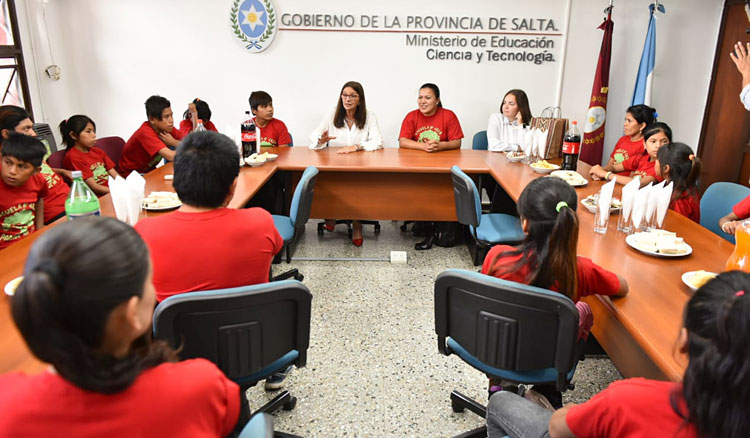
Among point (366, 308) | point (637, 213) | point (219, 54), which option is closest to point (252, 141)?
point (366, 308)

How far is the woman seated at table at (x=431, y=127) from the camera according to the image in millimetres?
4156

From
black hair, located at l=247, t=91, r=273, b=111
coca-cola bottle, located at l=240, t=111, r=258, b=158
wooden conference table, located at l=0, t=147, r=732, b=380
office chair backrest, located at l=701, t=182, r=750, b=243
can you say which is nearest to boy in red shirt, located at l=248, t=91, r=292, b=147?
black hair, located at l=247, t=91, r=273, b=111

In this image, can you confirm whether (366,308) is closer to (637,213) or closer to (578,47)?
(637,213)

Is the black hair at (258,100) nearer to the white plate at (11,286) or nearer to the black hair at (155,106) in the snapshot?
the black hair at (155,106)

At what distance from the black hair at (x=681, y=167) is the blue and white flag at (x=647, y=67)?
8.58ft

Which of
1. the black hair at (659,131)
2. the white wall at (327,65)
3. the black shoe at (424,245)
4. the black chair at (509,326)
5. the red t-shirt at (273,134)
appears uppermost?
the white wall at (327,65)

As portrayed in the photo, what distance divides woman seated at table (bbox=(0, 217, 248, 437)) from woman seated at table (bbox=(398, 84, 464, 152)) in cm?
350

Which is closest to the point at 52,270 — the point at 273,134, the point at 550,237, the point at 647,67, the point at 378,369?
the point at 550,237

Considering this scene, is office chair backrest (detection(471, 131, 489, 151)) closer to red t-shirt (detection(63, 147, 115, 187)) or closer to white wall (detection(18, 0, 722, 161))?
white wall (detection(18, 0, 722, 161))

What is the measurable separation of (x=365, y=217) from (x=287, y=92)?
6.30 ft

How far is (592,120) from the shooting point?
15.8ft

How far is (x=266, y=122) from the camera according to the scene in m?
4.21

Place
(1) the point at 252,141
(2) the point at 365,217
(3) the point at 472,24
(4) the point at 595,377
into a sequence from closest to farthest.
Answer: (4) the point at 595,377, (1) the point at 252,141, (2) the point at 365,217, (3) the point at 472,24

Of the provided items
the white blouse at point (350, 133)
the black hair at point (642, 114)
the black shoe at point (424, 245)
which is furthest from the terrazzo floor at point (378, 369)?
the black hair at point (642, 114)
